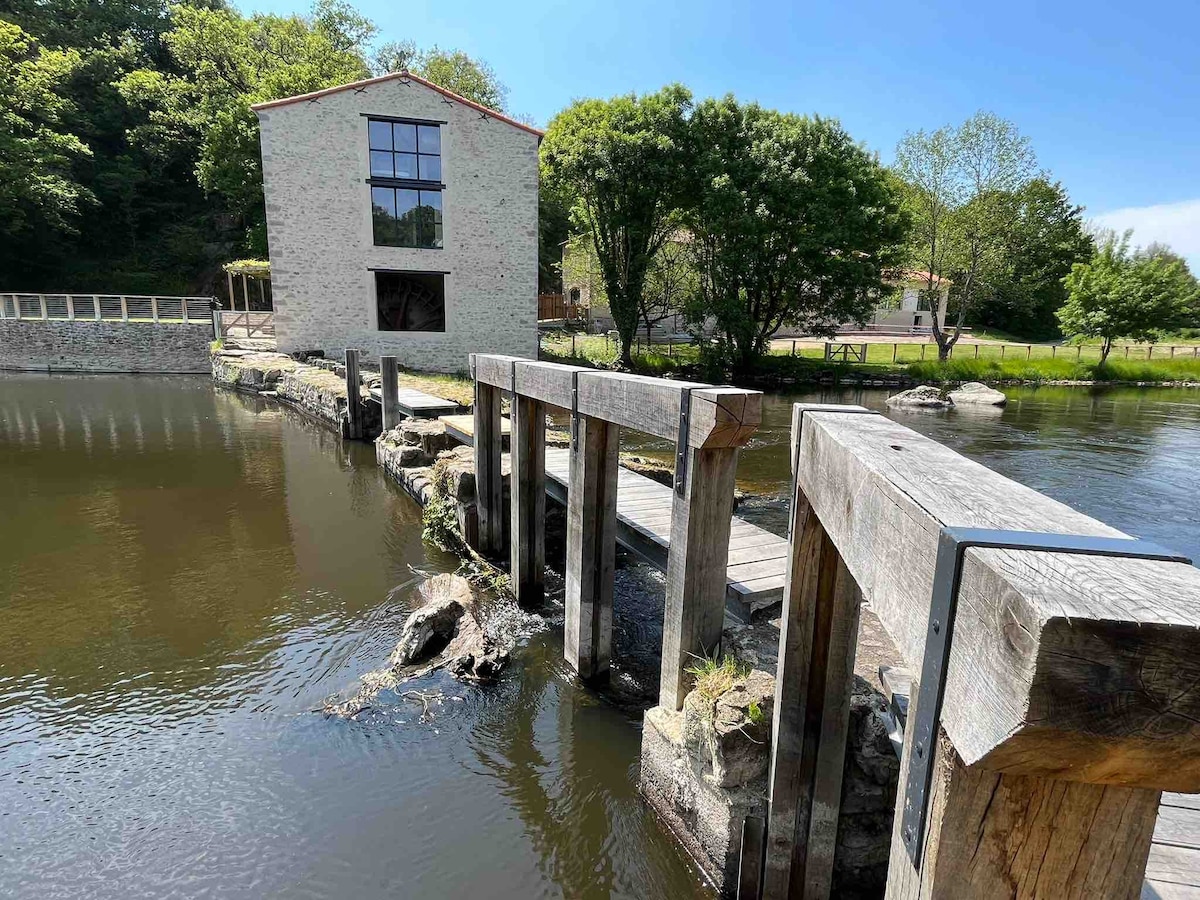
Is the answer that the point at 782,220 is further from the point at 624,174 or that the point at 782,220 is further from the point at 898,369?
the point at 898,369

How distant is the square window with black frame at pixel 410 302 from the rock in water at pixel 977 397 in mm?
17045

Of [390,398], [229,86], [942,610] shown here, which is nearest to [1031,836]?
[942,610]

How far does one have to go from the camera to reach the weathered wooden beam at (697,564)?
369cm

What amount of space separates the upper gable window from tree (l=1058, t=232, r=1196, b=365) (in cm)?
2720

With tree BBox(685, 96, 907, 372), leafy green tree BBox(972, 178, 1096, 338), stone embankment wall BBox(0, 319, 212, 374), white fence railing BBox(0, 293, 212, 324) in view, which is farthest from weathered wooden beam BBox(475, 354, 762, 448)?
A: leafy green tree BBox(972, 178, 1096, 338)

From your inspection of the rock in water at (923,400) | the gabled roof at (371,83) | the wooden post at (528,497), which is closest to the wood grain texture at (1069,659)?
the wooden post at (528,497)

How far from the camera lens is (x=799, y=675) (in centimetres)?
289

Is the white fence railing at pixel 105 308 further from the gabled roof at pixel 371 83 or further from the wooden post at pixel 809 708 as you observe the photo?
the wooden post at pixel 809 708

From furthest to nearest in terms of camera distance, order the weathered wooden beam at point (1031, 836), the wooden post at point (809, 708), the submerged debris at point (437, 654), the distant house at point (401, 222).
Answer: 1. the distant house at point (401, 222)
2. the submerged debris at point (437, 654)
3. the wooden post at point (809, 708)
4. the weathered wooden beam at point (1031, 836)

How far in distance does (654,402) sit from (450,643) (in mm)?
2996

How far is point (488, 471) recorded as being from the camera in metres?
7.50

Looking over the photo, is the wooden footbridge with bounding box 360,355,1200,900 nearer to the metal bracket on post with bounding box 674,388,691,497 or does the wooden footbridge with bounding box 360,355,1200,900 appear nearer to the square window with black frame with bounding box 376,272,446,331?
the metal bracket on post with bounding box 674,388,691,497

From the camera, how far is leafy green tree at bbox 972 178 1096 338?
103 ft

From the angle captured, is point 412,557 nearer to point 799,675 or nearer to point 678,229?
point 799,675
